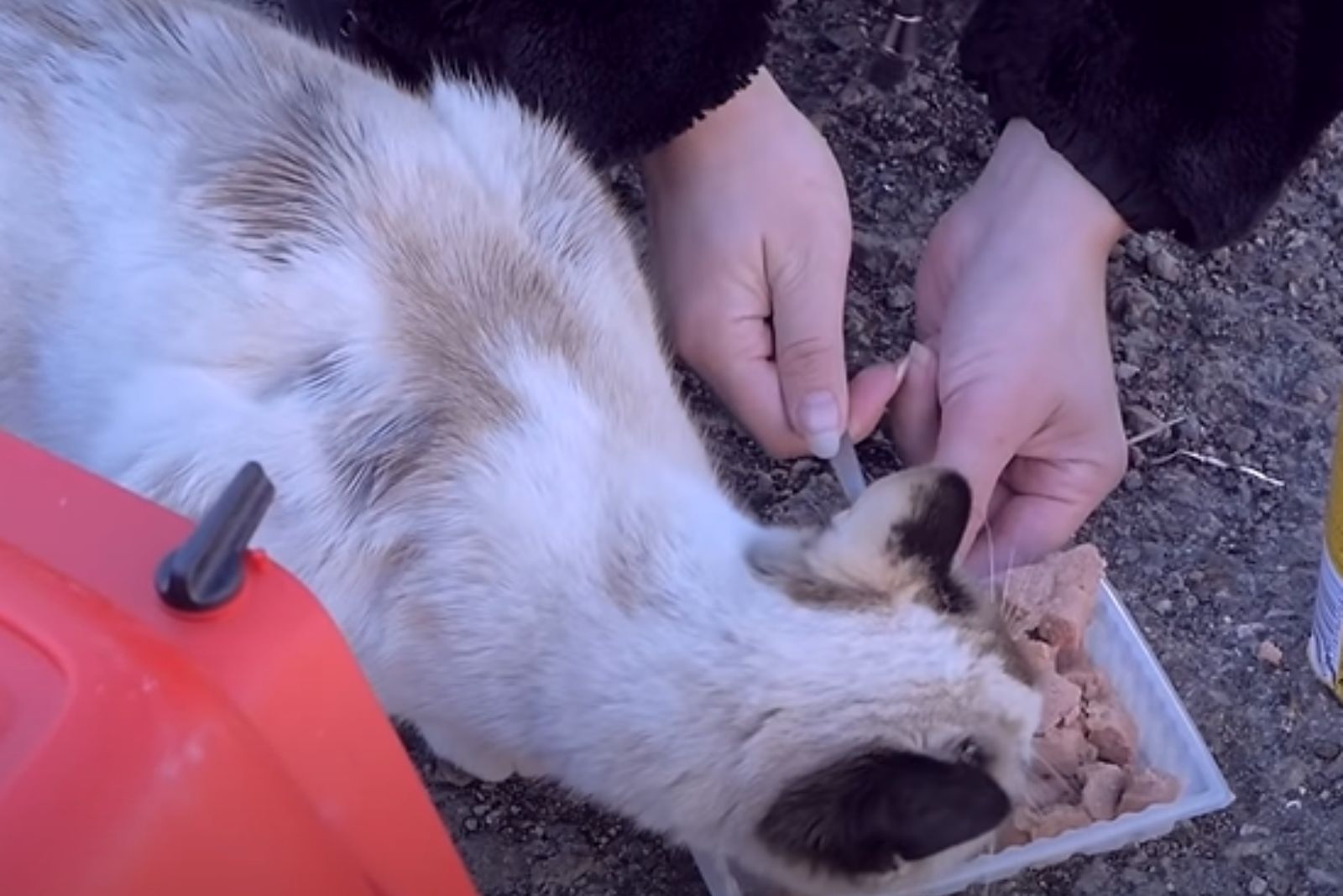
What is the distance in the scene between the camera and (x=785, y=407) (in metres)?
1.75

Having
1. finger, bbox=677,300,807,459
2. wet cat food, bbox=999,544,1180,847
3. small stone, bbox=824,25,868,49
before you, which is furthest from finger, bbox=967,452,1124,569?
small stone, bbox=824,25,868,49

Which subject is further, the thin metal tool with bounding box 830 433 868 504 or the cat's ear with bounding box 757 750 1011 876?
the thin metal tool with bounding box 830 433 868 504

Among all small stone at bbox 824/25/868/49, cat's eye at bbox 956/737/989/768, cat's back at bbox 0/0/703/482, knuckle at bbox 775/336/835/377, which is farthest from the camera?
small stone at bbox 824/25/868/49

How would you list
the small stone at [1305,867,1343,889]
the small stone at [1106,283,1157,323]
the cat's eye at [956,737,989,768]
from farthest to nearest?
the small stone at [1106,283,1157,323]
the small stone at [1305,867,1343,889]
the cat's eye at [956,737,989,768]

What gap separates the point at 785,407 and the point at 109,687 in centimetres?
92

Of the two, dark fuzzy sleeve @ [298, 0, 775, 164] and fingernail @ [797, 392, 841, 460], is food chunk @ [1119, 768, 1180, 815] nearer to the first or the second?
fingernail @ [797, 392, 841, 460]

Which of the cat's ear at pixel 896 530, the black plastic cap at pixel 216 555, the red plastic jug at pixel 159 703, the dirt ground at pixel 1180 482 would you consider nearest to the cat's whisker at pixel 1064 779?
the dirt ground at pixel 1180 482

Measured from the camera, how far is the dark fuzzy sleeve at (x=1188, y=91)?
1693 mm

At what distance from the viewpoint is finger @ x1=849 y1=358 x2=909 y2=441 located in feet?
5.76

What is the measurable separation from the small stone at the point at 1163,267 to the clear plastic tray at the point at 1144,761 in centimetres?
51

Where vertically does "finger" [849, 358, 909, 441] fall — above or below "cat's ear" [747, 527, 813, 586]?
below

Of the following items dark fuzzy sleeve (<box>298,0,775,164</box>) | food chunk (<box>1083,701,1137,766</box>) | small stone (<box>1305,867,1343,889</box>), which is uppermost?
dark fuzzy sleeve (<box>298,0,775,164</box>)

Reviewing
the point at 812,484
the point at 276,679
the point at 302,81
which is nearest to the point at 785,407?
the point at 812,484

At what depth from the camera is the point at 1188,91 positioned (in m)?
1.72
